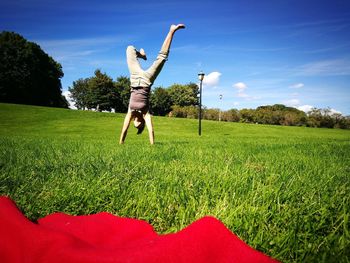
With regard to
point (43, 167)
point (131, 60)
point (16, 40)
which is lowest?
point (43, 167)

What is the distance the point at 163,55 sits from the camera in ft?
20.9

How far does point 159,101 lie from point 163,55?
80.1 metres

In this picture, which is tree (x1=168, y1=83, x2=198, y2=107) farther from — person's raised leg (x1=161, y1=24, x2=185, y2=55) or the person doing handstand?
person's raised leg (x1=161, y1=24, x2=185, y2=55)

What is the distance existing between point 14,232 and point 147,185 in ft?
4.17

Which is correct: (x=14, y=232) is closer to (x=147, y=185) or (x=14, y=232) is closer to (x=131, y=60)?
(x=147, y=185)

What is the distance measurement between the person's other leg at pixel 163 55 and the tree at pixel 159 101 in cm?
7711

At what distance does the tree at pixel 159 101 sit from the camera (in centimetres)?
8388

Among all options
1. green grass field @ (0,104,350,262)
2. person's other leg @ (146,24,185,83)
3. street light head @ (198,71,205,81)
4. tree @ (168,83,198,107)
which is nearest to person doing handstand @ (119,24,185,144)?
person's other leg @ (146,24,185,83)

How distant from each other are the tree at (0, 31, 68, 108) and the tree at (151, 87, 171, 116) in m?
35.2

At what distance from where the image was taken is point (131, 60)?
6906 millimetres

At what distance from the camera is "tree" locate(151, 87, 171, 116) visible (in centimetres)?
8388

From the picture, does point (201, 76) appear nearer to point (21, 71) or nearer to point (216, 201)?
point (216, 201)

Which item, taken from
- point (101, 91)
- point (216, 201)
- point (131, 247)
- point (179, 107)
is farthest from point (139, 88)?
point (101, 91)

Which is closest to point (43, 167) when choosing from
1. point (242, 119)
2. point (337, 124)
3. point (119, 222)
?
point (119, 222)
